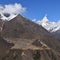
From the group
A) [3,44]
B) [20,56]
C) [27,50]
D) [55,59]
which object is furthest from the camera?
[3,44]

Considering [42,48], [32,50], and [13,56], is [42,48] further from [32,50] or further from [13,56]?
[13,56]

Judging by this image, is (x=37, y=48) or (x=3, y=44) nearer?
(x=37, y=48)

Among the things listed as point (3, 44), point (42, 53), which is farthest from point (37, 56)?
point (3, 44)

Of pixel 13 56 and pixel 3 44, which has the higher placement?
pixel 3 44

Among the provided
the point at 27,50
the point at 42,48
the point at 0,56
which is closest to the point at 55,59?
the point at 42,48

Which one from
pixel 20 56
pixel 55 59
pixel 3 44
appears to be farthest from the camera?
pixel 3 44

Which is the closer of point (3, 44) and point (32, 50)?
point (32, 50)

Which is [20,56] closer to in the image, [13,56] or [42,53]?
[13,56]

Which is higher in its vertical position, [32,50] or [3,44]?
[3,44]

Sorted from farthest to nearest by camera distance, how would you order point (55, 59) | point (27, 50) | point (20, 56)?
point (55, 59), point (27, 50), point (20, 56)
